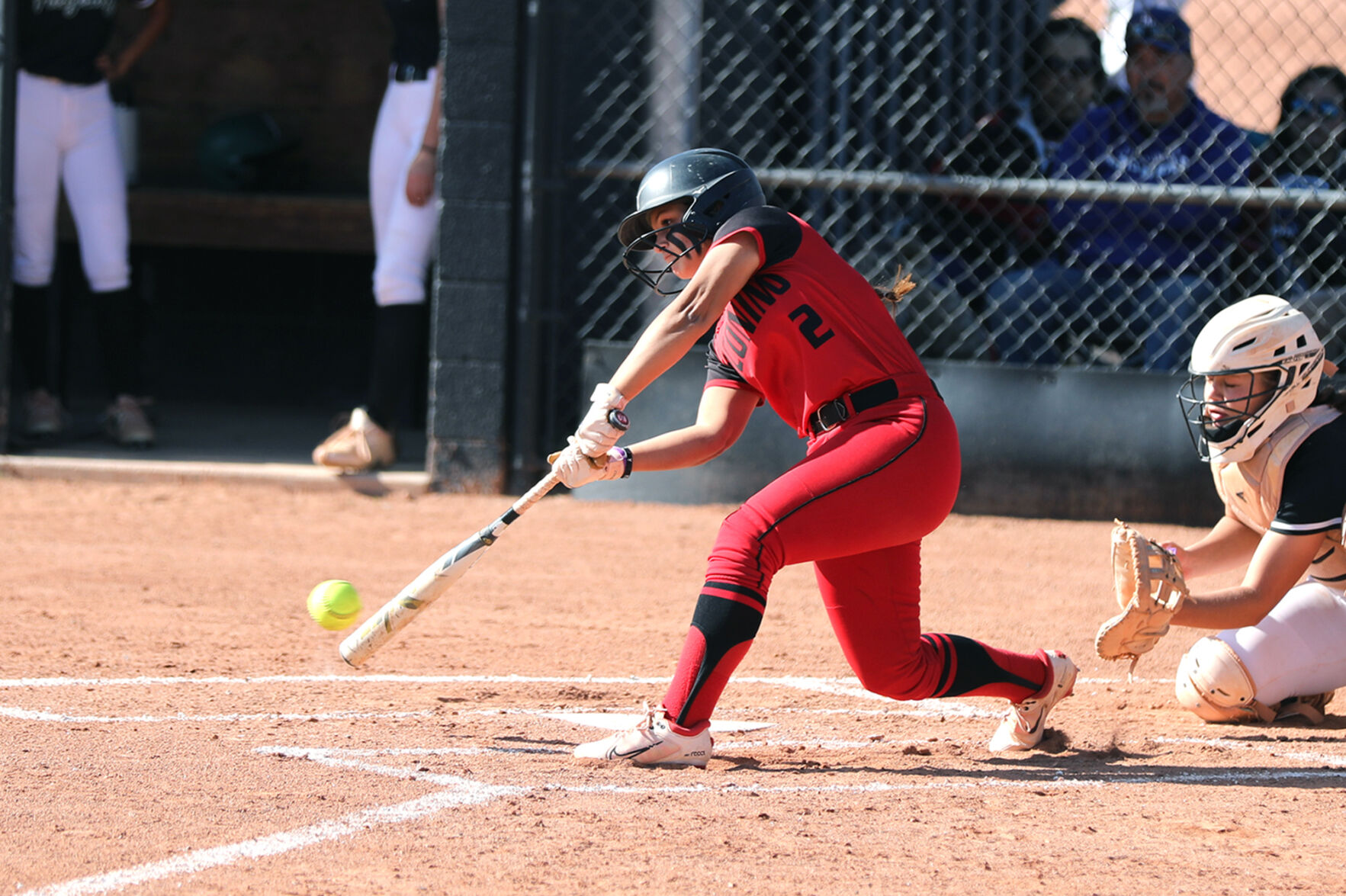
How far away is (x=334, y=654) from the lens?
4.50 meters

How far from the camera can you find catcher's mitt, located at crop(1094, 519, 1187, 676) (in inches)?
129

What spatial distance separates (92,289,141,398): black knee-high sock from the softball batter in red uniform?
4.66 meters

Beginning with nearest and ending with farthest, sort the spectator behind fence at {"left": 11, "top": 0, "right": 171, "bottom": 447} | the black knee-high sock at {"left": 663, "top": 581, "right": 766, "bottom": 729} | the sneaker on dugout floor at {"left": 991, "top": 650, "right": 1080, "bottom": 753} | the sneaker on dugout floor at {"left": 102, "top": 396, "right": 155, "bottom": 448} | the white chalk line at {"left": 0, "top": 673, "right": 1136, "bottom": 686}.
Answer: the black knee-high sock at {"left": 663, "top": 581, "right": 766, "bottom": 729}
the sneaker on dugout floor at {"left": 991, "top": 650, "right": 1080, "bottom": 753}
the white chalk line at {"left": 0, "top": 673, "right": 1136, "bottom": 686}
the spectator behind fence at {"left": 11, "top": 0, "right": 171, "bottom": 447}
the sneaker on dugout floor at {"left": 102, "top": 396, "right": 155, "bottom": 448}

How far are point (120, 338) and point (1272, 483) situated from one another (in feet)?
18.8

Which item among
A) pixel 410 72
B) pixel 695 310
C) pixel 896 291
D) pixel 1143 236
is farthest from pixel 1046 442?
pixel 695 310

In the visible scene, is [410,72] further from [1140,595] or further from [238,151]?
[1140,595]

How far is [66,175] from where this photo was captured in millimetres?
7391

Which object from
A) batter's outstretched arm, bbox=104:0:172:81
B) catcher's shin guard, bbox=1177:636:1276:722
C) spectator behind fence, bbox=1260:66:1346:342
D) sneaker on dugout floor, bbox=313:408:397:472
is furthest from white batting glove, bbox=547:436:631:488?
batter's outstretched arm, bbox=104:0:172:81

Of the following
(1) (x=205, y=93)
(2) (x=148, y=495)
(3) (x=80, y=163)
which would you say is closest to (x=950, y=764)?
(2) (x=148, y=495)

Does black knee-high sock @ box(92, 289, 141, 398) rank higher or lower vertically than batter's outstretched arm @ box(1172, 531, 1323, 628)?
lower

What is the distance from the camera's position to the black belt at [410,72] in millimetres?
7070

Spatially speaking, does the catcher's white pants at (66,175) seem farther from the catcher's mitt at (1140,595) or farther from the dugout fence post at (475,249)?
the catcher's mitt at (1140,595)

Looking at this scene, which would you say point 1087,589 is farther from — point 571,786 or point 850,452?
point 571,786

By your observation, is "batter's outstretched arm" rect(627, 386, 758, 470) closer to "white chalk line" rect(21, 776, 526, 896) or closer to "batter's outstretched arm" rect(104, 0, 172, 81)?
"white chalk line" rect(21, 776, 526, 896)
